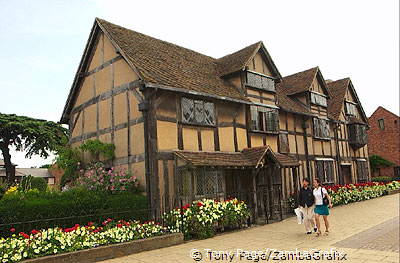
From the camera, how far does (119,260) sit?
8336mm

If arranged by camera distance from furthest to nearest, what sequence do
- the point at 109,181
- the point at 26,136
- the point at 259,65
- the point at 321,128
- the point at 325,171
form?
the point at 26,136 → the point at 321,128 → the point at 325,171 → the point at 259,65 → the point at 109,181

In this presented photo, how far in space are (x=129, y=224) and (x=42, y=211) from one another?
2.58 meters

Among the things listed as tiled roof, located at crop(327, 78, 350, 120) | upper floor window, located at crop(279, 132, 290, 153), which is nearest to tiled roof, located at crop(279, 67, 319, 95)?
tiled roof, located at crop(327, 78, 350, 120)

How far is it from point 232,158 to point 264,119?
13.3 ft

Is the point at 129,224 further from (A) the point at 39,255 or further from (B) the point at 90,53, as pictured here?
(B) the point at 90,53

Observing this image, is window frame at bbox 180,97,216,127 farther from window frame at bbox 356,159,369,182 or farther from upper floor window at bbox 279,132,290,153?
window frame at bbox 356,159,369,182

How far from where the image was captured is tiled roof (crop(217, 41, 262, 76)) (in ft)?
54.3

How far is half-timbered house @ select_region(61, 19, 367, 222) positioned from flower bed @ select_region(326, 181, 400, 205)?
1.84 m

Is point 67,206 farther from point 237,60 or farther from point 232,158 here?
point 237,60

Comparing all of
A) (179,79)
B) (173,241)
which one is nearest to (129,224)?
(173,241)

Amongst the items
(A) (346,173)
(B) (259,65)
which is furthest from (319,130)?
(B) (259,65)

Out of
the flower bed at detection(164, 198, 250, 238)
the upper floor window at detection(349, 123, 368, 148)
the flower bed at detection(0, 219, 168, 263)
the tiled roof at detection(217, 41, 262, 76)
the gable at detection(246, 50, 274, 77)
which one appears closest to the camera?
the flower bed at detection(0, 219, 168, 263)

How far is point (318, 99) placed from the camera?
73.3ft

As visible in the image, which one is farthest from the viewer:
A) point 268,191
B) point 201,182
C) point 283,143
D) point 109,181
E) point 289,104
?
point 289,104
